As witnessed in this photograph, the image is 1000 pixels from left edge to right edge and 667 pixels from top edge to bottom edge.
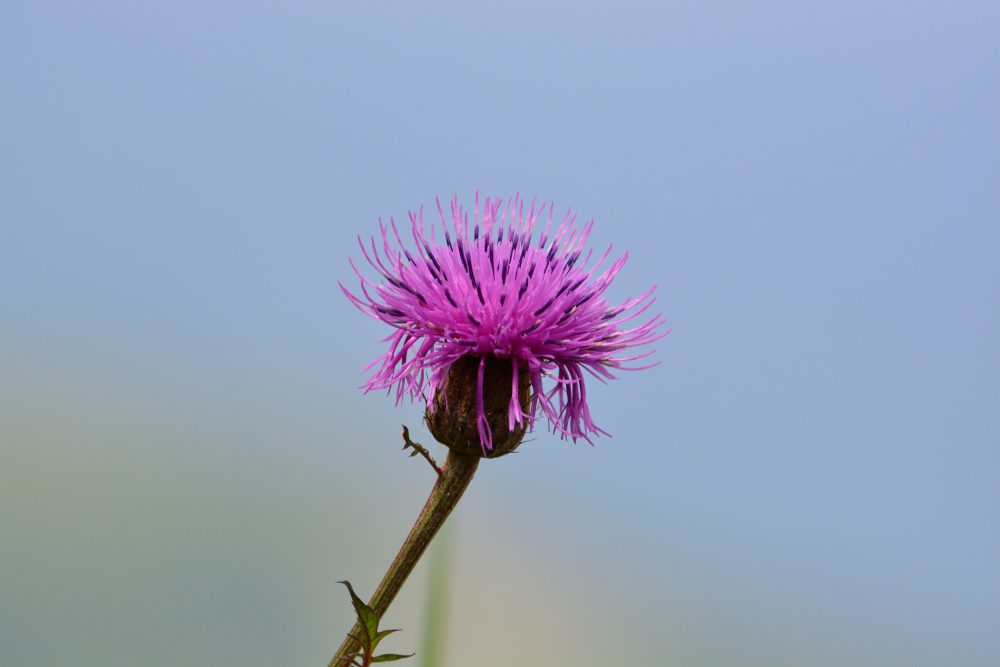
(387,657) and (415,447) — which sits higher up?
(415,447)

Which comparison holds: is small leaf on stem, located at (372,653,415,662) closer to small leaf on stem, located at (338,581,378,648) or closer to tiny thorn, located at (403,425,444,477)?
small leaf on stem, located at (338,581,378,648)

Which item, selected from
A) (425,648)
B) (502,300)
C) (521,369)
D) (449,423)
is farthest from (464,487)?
(425,648)

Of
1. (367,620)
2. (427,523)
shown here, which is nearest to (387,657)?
(367,620)

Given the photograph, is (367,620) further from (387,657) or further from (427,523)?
(427,523)

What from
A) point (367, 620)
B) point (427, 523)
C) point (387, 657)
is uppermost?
point (427, 523)

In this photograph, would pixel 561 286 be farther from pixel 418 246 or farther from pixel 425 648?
pixel 425 648

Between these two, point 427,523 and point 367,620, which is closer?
point 367,620

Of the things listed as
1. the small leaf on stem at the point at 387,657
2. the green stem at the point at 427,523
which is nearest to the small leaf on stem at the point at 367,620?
the small leaf on stem at the point at 387,657

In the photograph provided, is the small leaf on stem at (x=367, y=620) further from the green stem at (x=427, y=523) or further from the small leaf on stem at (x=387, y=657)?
the green stem at (x=427, y=523)
